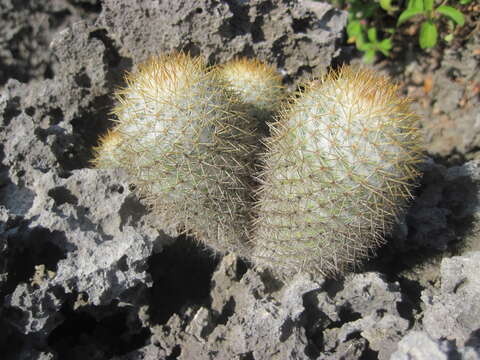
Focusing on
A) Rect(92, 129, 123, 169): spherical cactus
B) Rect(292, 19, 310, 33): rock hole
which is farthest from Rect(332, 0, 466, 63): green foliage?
Rect(92, 129, 123, 169): spherical cactus

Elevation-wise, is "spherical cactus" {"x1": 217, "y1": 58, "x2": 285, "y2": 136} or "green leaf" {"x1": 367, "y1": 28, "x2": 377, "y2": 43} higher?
"spherical cactus" {"x1": 217, "y1": 58, "x2": 285, "y2": 136}

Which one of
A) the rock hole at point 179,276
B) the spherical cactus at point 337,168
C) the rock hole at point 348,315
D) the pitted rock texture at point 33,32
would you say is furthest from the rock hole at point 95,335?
the pitted rock texture at point 33,32

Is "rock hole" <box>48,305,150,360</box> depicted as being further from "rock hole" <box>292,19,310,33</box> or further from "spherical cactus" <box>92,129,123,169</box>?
"rock hole" <box>292,19,310,33</box>

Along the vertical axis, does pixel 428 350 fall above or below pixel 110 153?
below

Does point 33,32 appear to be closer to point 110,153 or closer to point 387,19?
point 110,153

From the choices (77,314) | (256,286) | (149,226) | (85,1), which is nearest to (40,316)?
(77,314)

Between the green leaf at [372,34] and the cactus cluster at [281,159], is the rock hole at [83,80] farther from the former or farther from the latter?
the green leaf at [372,34]

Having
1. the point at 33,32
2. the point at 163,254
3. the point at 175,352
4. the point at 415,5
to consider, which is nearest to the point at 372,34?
the point at 415,5
